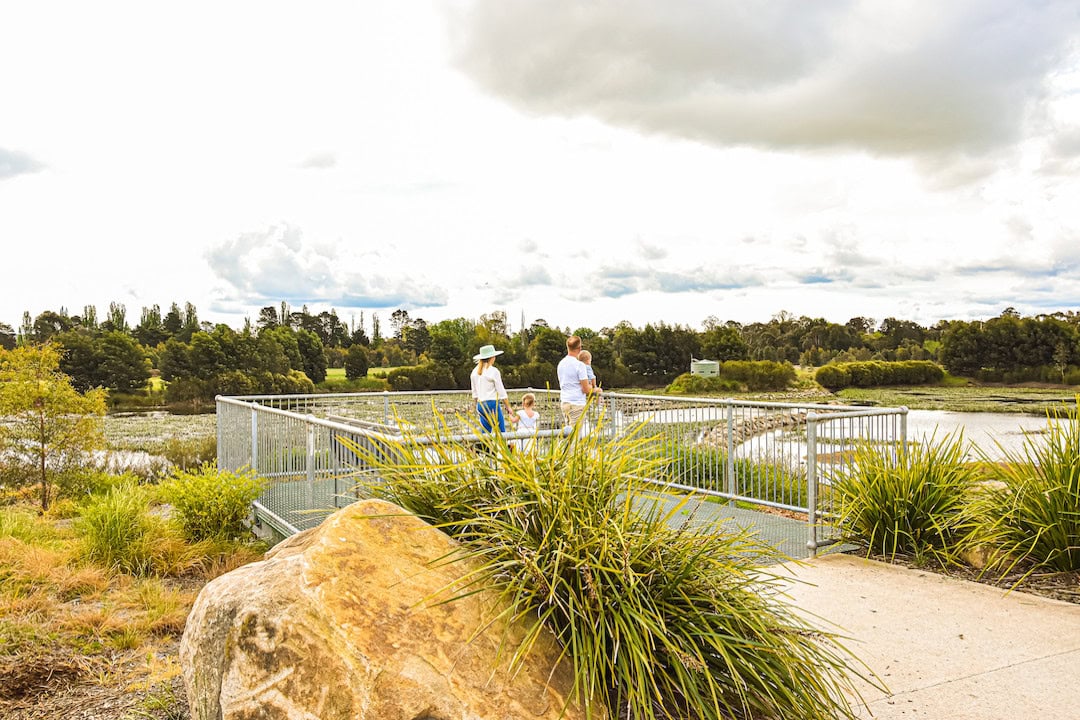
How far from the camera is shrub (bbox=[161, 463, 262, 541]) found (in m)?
7.69

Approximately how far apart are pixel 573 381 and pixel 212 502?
179 inches

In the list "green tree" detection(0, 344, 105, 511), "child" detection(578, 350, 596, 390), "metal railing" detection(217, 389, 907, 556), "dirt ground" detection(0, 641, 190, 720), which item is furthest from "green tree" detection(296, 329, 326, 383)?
"dirt ground" detection(0, 641, 190, 720)

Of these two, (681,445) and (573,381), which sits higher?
(573,381)

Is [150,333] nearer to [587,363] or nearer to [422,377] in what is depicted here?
[422,377]

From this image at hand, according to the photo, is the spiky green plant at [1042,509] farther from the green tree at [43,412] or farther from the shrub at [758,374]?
the shrub at [758,374]

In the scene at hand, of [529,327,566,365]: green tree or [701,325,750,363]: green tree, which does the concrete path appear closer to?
[529,327,566,365]: green tree

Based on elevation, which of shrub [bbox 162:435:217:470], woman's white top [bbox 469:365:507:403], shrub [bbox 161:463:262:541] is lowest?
shrub [bbox 162:435:217:470]

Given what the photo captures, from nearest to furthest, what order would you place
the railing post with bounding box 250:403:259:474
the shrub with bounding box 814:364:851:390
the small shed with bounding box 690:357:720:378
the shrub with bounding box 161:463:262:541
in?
1. the shrub with bounding box 161:463:262:541
2. the railing post with bounding box 250:403:259:474
3. the small shed with bounding box 690:357:720:378
4. the shrub with bounding box 814:364:851:390

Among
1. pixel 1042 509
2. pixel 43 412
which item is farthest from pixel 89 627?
pixel 43 412

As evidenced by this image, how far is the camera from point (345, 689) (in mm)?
2586

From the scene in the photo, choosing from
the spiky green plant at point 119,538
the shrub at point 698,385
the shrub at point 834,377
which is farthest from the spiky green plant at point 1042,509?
the shrub at point 834,377

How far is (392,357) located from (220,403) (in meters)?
45.6

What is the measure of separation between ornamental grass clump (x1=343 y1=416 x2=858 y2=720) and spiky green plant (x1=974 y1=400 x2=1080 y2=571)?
11.3 ft

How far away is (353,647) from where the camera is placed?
267 cm
